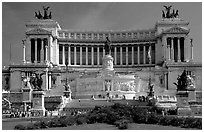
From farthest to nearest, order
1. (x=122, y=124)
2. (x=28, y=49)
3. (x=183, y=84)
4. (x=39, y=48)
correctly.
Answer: (x=39, y=48), (x=28, y=49), (x=183, y=84), (x=122, y=124)

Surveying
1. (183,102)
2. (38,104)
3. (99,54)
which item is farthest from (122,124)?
(99,54)

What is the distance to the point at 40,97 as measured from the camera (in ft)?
134

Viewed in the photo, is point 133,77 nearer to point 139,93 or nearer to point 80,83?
point 139,93

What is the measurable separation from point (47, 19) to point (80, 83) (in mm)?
33455

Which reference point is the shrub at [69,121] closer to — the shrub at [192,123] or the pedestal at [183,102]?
the shrub at [192,123]

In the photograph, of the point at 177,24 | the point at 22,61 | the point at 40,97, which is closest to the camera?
the point at 40,97

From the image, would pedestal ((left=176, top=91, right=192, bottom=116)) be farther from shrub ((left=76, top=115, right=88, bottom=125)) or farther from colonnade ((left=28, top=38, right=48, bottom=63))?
colonnade ((left=28, top=38, right=48, bottom=63))

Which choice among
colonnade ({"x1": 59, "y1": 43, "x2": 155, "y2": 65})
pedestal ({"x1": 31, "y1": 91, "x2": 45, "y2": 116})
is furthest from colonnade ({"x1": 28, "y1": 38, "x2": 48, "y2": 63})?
pedestal ({"x1": 31, "y1": 91, "x2": 45, "y2": 116})

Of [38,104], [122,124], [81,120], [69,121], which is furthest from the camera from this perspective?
[38,104]

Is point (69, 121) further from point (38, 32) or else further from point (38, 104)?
point (38, 32)

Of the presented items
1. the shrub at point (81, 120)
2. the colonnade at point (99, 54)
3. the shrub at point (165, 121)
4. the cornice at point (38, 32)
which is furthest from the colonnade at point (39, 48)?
the shrub at point (165, 121)

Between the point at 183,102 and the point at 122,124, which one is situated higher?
the point at 183,102

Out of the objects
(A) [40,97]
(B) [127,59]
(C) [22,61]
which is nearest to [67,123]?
(A) [40,97]

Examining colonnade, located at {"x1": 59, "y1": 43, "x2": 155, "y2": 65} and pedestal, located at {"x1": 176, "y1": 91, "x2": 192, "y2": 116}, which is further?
colonnade, located at {"x1": 59, "y1": 43, "x2": 155, "y2": 65}
